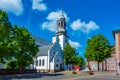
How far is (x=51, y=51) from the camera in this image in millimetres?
70312

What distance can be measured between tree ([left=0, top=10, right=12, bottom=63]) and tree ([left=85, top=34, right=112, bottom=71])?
2723cm

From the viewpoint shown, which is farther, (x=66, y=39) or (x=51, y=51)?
(x=66, y=39)

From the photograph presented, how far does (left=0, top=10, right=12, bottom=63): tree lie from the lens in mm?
40062

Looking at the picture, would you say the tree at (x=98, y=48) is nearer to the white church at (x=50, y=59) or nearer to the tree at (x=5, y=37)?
the white church at (x=50, y=59)

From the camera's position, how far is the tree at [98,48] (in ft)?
198

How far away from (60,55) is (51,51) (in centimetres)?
413

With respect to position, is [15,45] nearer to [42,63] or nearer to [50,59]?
[50,59]

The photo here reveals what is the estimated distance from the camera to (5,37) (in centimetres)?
4178

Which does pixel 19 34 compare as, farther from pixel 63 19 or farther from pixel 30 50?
pixel 63 19

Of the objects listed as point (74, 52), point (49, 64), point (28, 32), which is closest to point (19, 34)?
point (28, 32)

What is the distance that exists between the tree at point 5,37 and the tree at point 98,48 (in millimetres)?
27229

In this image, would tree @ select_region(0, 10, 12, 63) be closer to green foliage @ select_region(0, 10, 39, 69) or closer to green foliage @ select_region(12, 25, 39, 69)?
green foliage @ select_region(0, 10, 39, 69)

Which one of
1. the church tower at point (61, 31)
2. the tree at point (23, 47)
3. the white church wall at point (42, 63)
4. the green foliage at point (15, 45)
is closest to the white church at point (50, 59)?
the white church wall at point (42, 63)

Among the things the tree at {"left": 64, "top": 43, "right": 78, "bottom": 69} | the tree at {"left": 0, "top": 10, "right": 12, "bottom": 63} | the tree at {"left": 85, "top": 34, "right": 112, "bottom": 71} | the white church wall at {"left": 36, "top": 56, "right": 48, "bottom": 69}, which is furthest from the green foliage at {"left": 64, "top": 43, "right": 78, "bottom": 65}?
the tree at {"left": 0, "top": 10, "right": 12, "bottom": 63}
